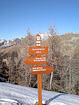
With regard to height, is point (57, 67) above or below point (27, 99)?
above

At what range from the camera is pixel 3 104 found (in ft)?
14.8

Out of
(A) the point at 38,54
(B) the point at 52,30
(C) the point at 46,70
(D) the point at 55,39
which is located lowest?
(C) the point at 46,70

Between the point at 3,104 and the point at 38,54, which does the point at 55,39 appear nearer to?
the point at 38,54

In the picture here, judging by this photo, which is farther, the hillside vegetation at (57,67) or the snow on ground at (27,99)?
the hillside vegetation at (57,67)

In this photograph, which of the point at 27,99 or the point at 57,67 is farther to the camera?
the point at 57,67

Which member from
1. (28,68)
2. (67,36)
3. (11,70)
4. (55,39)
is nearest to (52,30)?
(55,39)

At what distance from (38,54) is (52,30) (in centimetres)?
957

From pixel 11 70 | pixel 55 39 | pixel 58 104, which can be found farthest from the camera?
pixel 11 70

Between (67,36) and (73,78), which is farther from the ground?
(67,36)

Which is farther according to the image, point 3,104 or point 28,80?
point 28,80

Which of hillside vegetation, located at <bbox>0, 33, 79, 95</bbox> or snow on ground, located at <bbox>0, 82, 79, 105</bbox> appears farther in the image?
hillside vegetation, located at <bbox>0, 33, 79, 95</bbox>

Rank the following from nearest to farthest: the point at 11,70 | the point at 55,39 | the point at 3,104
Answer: the point at 3,104, the point at 55,39, the point at 11,70

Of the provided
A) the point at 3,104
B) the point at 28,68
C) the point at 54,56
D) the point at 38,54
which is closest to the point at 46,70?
the point at 38,54

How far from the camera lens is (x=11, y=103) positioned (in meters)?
4.70
